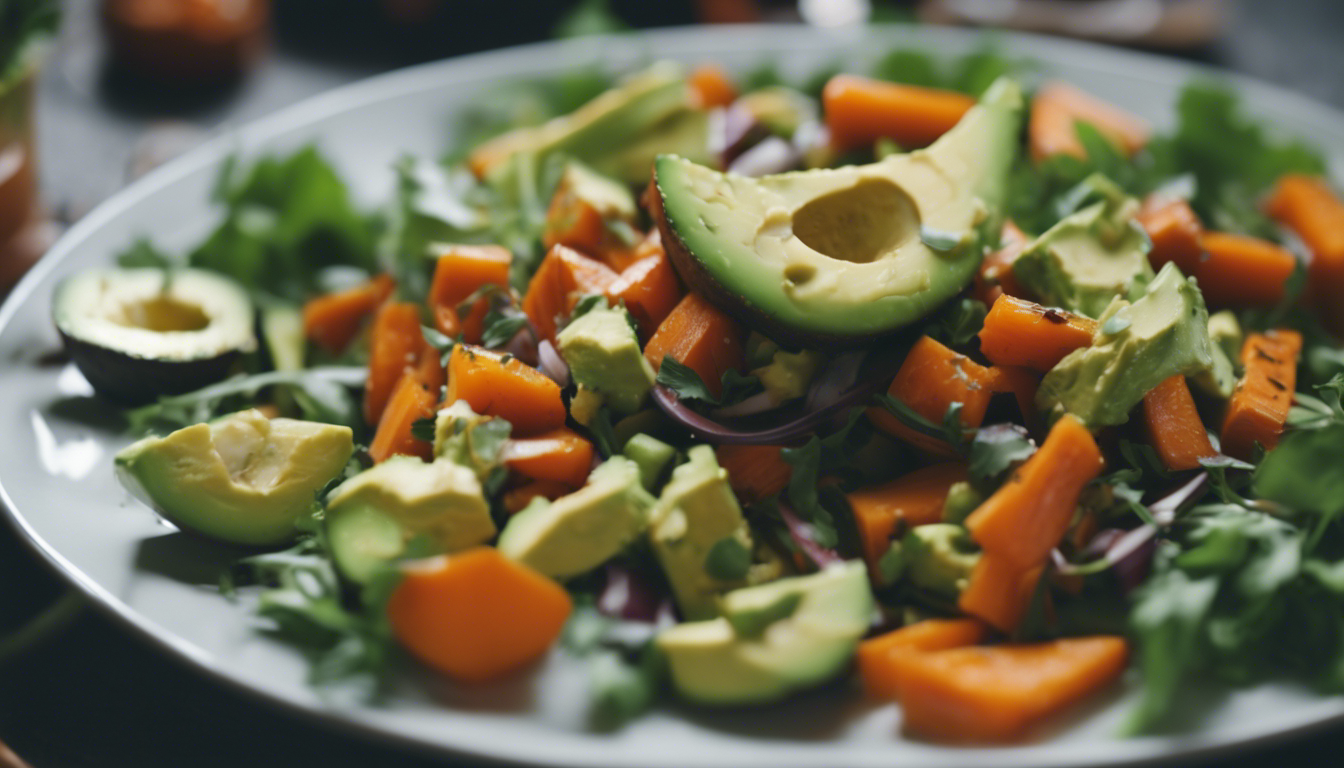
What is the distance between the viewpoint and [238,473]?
7.22 ft

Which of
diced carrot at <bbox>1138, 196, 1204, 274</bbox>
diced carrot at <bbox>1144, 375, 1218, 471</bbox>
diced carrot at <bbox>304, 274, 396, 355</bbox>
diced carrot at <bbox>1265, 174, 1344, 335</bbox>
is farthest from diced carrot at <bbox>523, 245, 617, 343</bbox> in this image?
diced carrot at <bbox>1265, 174, 1344, 335</bbox>

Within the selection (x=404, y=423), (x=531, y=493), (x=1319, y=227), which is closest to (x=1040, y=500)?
(x=531, y=493)

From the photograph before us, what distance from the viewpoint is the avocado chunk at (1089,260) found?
2.29m

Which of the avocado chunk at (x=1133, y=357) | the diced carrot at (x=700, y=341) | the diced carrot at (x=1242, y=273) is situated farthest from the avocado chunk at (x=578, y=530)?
the diced carrot at (x=1242, y=273)

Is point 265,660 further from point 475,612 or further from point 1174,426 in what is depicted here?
point 1174,426

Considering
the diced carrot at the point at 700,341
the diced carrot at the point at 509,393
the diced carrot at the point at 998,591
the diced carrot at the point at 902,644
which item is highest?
the diced carrot at the point at 700,341

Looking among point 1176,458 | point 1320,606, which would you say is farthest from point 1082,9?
point 1320,606

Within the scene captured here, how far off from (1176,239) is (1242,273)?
274mm

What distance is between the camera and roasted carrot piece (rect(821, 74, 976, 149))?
296 cm

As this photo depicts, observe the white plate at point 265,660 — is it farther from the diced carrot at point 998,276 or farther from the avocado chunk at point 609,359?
the diced carrot at point 998,276

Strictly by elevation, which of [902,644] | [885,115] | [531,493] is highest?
[885,115]

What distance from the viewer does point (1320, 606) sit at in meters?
1.93

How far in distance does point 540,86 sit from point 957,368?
224cm

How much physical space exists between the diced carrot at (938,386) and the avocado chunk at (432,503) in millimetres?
888
